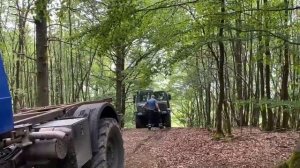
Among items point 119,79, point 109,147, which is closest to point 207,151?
point 109,147

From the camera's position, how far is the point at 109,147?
6.82m

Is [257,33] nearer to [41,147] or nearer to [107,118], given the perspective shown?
[107,118]

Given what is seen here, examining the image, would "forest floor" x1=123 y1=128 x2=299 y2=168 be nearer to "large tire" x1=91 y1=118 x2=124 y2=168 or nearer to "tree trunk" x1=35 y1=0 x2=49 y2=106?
"large tire" x1=91 y1=118 x2=124 y2=168

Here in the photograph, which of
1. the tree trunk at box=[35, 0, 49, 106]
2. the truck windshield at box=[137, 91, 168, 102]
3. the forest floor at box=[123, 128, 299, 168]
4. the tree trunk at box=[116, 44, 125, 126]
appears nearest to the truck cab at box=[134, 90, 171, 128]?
the truck windshield at box=[137, 91, 168, 102]

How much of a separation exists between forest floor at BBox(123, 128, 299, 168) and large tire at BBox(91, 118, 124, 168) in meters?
2.74

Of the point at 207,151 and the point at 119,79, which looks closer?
the point at 207,151

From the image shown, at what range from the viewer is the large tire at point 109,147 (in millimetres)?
5754

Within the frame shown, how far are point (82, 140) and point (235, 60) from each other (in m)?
20.1

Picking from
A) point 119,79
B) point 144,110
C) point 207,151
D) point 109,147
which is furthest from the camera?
point 119,79

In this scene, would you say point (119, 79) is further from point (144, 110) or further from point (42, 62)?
point (42, 62)

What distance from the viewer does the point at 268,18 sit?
10.9 metres

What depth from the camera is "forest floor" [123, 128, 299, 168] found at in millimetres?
10141

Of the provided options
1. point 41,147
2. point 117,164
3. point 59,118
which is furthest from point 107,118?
point 41,147

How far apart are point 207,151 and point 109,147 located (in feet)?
18.7
